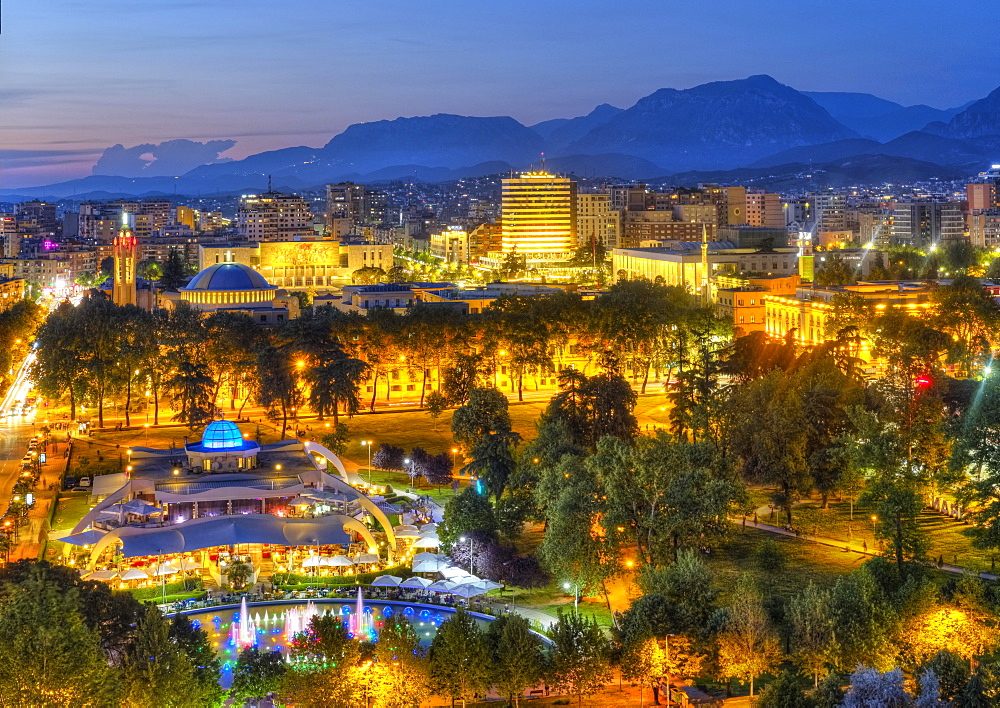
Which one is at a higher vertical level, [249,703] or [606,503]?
[606,503]

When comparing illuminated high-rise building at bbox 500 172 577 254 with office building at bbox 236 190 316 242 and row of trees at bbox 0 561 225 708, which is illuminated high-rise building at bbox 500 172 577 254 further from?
row of trees at bbox 0 561 225 708

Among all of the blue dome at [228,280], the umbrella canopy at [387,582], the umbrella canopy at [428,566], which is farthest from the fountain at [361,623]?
the blue dome at [228,280]

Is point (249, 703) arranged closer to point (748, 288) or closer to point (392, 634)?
point (392, 634)

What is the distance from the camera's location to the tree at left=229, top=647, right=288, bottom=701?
84.0ft

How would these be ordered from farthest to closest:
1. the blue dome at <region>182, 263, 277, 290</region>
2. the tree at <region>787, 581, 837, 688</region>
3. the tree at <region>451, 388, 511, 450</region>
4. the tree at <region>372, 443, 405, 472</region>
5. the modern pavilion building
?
1. the blue dome at <region>182, 263, 277, 290</region>
2. the tree at <region>372, 443, 405, 472</region>
3. the tree at <region>451, 388, 511, 450</region>
4. the modern pavilion building
5. the tree at <region>787, 581, 837, 688</region>

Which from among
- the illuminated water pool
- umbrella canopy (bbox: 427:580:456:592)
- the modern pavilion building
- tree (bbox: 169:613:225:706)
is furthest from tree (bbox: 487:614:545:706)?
the modern pavilion building

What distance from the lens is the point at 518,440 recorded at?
44.8 meters

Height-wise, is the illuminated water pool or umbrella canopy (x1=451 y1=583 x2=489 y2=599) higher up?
umbrella canopy (x1=451 y1=583 x2=489 y2=599)

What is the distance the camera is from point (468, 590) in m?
32.2

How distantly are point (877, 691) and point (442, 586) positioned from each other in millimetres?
12395

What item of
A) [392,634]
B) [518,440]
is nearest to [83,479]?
[518,440]

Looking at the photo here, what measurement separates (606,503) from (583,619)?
16.7 ft

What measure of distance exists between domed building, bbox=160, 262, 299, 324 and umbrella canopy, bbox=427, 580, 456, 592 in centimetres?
3418

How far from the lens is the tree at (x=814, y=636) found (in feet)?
86.5
